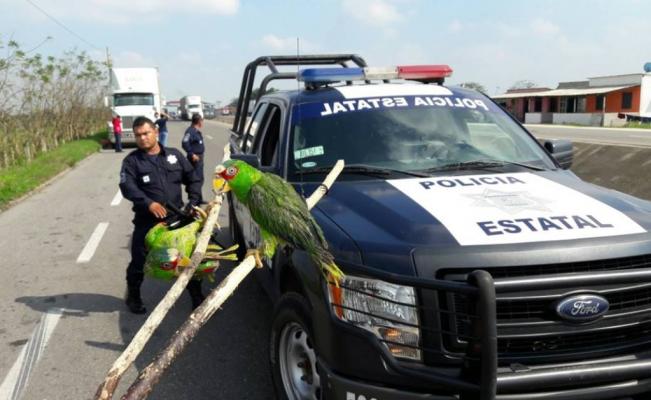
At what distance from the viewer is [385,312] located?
2342 millimetres

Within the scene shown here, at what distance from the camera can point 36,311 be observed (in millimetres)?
5086

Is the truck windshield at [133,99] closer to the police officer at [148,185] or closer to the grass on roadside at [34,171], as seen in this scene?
the grass on roadside at [34,171]

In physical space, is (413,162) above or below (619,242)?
above

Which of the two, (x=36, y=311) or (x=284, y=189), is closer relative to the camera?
(x=284, y=189)

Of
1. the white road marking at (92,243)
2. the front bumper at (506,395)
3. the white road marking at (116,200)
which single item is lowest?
the white road marking at (116,200)

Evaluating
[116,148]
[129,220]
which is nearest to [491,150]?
[129,220]

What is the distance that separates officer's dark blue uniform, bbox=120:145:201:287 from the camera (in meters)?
4.76

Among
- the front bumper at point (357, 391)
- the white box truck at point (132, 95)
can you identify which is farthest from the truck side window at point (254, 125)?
the white box truck at point (132, 95)

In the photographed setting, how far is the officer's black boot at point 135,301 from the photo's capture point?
499cm

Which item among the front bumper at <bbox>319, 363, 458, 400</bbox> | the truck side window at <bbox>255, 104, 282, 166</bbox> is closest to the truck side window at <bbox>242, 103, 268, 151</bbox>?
the truck side window at <bbox>255, 104, 282, 166</bbox>

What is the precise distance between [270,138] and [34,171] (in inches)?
494

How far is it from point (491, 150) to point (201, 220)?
211 centimetres

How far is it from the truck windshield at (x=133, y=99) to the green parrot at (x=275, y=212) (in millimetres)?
24557

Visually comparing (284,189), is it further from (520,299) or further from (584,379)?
(584,379)
